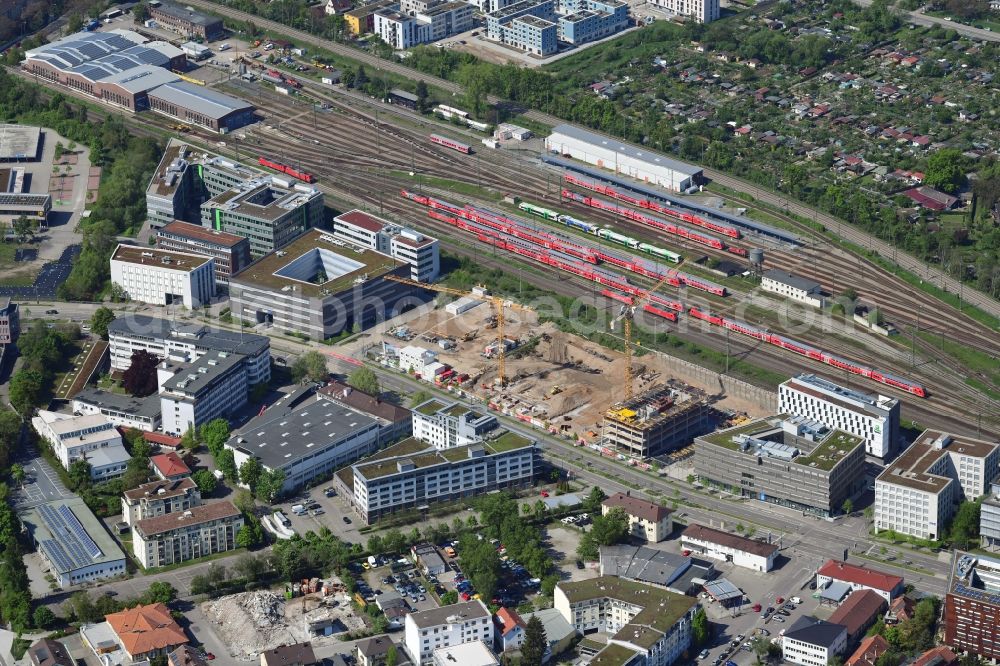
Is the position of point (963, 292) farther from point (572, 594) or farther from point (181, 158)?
point (181, 158)

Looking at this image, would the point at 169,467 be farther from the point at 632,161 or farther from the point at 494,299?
the point at 632,161

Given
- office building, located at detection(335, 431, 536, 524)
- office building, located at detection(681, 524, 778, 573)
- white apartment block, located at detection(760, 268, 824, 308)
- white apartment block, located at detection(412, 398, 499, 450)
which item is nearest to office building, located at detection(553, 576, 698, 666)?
office building, located at detection(681, 524, 778, 573)

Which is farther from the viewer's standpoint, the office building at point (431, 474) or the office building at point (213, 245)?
the office building at point (213, 245)

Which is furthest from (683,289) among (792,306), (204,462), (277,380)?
(204,462)

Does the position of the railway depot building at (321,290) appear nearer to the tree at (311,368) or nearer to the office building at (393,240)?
the office building at (393,240)

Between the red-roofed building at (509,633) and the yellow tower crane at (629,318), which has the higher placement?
the yellow tower crane at (629,318)

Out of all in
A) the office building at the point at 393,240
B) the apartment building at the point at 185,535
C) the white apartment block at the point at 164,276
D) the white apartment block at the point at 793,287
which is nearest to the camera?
the apartment building at the point at 185,535

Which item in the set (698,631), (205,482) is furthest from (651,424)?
(205,482)

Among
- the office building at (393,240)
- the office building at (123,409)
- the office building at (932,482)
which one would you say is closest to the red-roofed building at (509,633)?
the office building at (932,482)
